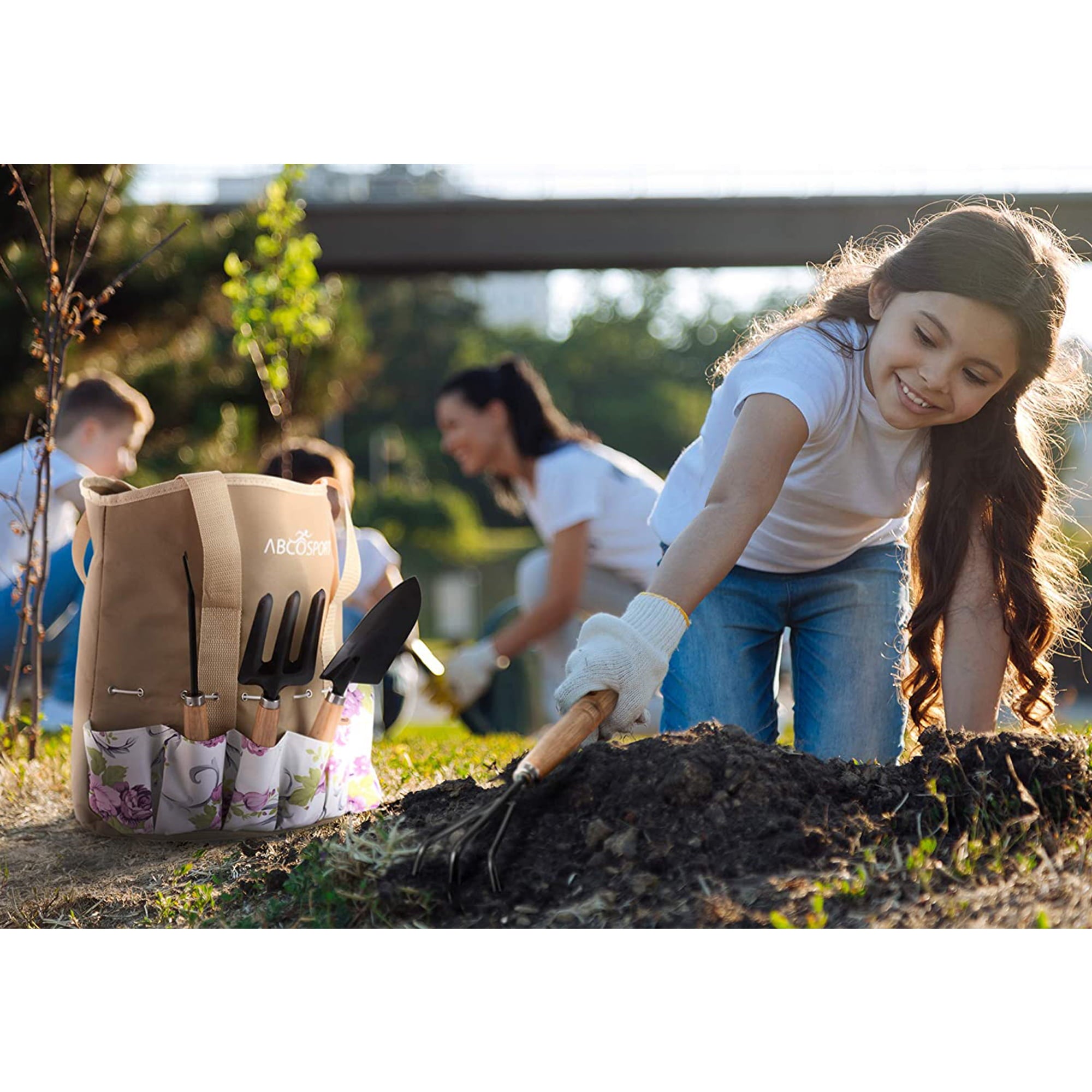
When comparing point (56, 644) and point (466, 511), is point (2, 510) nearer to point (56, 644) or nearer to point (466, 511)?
point (56, 644)

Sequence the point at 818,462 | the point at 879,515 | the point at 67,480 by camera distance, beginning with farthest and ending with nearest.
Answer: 1. the point at 67,480
2. the point at 879,515
3. the point at 818,462

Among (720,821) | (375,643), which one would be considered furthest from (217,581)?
(720,821)

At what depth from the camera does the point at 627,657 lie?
1.99m

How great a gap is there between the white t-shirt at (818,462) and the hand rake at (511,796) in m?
0.61

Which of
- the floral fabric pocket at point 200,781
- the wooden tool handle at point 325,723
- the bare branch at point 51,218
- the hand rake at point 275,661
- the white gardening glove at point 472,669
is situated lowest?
the white gardening glove at point 472,669

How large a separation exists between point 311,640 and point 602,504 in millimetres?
2412

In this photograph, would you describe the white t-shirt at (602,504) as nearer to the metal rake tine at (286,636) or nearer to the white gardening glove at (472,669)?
the white gardening glove at (472,669)

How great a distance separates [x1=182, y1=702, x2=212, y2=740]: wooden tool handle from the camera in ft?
8.05

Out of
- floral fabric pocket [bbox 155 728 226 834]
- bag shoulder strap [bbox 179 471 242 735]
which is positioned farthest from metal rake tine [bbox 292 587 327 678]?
floral fabric pocket [bbox 155 728 226 834]

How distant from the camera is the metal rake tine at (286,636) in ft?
8.00

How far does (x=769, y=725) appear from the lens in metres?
3.30

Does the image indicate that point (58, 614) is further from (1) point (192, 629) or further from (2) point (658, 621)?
(2) point (658, 621)

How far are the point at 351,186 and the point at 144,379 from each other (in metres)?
4.78

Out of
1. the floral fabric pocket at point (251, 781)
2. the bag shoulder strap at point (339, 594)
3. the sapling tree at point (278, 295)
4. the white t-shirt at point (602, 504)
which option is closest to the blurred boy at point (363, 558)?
the sapling tree at point (278, 295)
